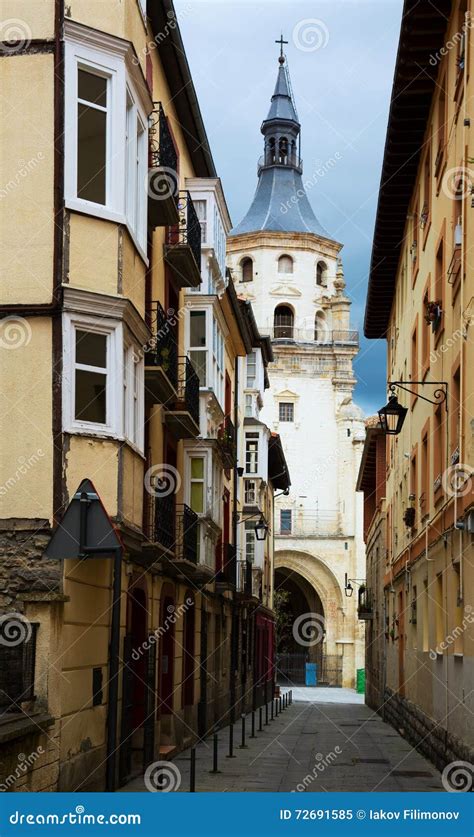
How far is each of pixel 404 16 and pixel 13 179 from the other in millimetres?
8230

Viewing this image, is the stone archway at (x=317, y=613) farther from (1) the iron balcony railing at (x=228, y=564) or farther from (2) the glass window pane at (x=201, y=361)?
(2) the glass window pane at (x=201, y=361)

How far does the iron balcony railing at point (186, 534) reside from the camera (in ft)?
68.9

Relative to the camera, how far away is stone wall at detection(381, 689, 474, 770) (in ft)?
55.2

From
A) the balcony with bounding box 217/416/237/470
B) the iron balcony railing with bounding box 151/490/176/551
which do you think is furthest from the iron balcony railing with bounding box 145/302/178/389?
the balcony with bounding box 217/416/237/470

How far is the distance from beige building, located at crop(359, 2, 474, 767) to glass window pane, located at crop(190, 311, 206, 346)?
4.33m

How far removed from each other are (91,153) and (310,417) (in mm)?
68319

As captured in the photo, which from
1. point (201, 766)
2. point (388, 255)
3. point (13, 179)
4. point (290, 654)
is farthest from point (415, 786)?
point (290, 654)

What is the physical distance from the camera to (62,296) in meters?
13.5

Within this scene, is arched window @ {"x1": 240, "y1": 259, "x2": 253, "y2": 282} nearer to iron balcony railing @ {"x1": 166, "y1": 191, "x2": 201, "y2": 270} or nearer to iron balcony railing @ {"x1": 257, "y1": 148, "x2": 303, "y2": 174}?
iron balcony railing @ {"x1": 257, "y1": 148, "x2": 303, "y2": 174}

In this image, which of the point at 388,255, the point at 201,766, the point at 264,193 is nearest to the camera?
the point at 201,766

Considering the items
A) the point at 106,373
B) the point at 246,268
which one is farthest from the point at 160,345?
the point at 246,268

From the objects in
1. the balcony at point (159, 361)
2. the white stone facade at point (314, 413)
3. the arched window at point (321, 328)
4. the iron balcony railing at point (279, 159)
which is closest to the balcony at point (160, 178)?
the balcony at point (159, 361)

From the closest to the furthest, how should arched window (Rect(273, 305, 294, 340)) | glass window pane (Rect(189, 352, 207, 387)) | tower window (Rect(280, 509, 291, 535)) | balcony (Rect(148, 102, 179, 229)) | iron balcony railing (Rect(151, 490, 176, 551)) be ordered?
1. balcony (Rect(148, 102, 179, 229))
2. iron balcony railing (Rect(151, 490, 176, 551))
3. glass window pane (Rect(189, 352, 207, 387))
4. tower window (Rect(280, 509, 291, 535))
5. arched window (Rect(273, 305, 294, 340))

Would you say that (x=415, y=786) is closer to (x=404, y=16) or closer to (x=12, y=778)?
(x=12, y=778)
